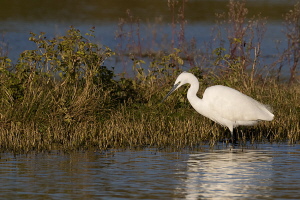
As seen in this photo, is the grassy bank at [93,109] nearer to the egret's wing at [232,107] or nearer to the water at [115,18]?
the egret's wing at [232,107]

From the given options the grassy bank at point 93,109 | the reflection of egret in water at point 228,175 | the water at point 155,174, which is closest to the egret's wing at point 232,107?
the grassy bank at point 93,109

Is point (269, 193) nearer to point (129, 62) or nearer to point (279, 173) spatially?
point (279, 173)

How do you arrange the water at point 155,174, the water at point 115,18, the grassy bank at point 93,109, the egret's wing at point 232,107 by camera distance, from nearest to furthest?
the water at point 155,174, the grassy bank at point 93,109, the egret's wing at point 232,107, the water at point 115,18

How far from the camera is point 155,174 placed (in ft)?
24.8

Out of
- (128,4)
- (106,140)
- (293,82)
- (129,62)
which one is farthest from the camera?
(128,4)

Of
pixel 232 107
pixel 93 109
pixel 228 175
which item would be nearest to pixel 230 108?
pixel 232 107

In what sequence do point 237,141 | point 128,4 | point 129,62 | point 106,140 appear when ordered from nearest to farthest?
1. point 106,140
2. point 237,141
3. point 129,62
4. point 128,4

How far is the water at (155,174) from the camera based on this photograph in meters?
6.63

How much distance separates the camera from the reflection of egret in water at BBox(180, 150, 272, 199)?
6.67 m

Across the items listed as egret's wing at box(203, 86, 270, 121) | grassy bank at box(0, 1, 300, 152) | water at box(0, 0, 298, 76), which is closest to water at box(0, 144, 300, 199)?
grassy bank at box(0, 1, 300, 152)

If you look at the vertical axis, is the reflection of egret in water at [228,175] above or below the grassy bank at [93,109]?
below

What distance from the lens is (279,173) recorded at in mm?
7629

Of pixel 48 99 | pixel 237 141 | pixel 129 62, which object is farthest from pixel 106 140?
pixel 129 62

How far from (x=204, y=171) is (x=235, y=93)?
2981 mm
